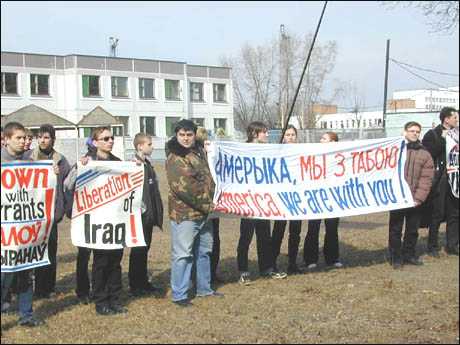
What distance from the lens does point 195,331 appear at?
20.8 ft

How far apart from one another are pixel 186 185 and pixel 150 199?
23.5 inches

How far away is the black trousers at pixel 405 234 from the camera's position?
9117mm

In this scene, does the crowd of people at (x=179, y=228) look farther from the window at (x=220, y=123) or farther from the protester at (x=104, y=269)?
the window at (x=220, y=123)

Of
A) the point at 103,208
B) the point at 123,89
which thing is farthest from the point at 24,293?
the point at 123,89

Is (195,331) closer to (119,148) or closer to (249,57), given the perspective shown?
(119,148)

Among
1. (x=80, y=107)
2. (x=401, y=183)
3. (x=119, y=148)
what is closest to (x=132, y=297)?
(x=401, y=183)

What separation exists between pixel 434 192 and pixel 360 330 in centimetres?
402

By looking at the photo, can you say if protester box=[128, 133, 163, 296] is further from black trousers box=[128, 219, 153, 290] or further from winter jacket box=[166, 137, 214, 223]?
winter jacket box=[166, 137, 214, 223]

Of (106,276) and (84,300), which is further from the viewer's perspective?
(84,300)

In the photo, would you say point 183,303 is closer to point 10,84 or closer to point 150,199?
point 150,199

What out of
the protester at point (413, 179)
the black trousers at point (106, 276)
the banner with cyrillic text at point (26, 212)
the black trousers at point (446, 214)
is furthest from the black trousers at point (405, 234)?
the banner with cyrillic text at point (26, 212)

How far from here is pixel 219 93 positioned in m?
72.6

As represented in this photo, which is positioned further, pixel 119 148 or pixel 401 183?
pixel 119 148

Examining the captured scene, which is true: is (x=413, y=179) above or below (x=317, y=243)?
above
